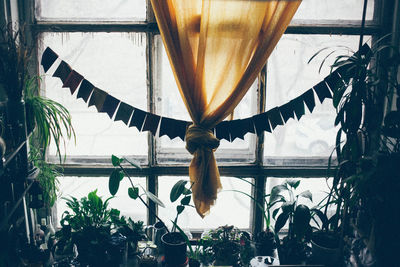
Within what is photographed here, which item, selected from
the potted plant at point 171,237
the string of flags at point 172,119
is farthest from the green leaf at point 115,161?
the string of flags at point 172,119

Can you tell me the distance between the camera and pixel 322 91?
2213 millimetres

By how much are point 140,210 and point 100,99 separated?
0.84m

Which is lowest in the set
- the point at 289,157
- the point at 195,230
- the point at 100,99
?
the point at 195,230

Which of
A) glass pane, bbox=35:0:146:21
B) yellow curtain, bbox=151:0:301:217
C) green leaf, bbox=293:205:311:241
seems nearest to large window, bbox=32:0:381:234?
glass pane, bbox=35:0:146:21

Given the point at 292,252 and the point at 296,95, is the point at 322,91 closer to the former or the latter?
the point at 296,95

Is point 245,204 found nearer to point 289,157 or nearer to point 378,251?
point 289,157

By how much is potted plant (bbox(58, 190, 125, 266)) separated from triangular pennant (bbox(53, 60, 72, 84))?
0.69 metres

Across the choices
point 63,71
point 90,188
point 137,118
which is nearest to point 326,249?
point 137,118

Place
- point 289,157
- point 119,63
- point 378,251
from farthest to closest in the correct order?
point 289,157 → point 119,63 → point 378,251

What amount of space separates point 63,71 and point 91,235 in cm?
94

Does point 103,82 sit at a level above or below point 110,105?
above

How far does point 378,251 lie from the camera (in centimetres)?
192

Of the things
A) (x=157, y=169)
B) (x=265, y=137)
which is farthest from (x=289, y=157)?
(x=157, y=169)

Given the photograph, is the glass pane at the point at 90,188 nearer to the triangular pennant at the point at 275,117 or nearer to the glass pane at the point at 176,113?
the glass pane at the point at 176,113
